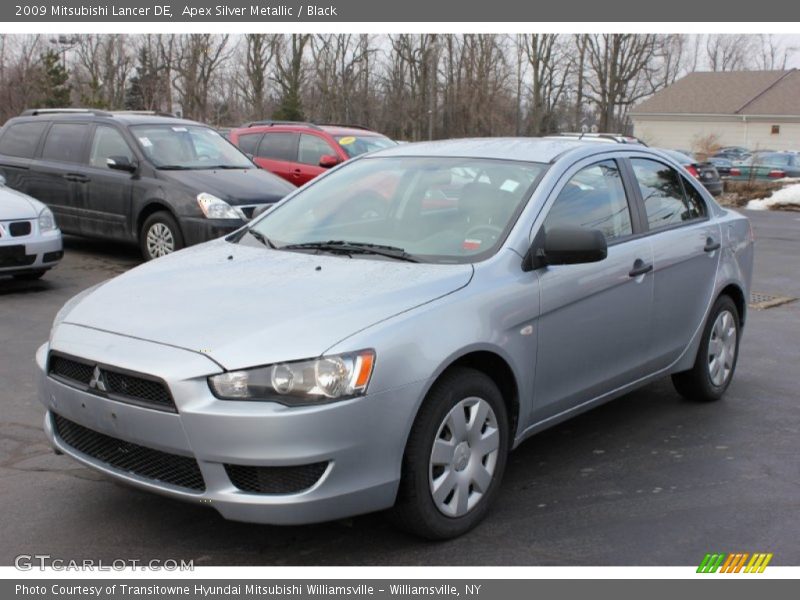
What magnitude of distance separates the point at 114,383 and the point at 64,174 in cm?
837

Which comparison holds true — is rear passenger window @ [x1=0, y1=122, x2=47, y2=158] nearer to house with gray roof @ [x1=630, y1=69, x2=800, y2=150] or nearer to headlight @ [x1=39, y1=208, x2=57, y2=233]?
headlight @ [x1=39, y1=208, x2=57, y2=233]

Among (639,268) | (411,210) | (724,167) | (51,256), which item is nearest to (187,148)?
(51,256)

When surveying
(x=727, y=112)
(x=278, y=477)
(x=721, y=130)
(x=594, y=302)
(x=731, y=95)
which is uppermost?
(x=731, y=95)

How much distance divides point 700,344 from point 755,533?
1.93 meters

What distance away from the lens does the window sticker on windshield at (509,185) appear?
15.3 ft

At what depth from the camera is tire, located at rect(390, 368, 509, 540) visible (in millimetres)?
3646

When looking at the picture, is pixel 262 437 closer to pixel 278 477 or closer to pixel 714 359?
pixel 278 477

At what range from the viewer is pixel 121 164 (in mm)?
10414

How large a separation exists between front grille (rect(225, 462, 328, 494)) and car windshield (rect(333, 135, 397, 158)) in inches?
426

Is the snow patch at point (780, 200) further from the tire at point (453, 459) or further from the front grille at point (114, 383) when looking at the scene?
the front grille at point (114, 383)

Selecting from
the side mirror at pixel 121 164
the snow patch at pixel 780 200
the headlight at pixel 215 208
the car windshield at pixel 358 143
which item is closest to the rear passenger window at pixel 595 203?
the headlight at pixel 215 208

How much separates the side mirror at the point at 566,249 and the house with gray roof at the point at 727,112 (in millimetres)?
55998

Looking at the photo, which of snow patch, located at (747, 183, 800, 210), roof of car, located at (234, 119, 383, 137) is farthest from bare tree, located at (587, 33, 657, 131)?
roof of car, located at (234, 119, 383, 137)

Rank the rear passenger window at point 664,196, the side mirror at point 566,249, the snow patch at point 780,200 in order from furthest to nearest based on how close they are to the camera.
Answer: the snow patch at point 780,200, the rear passenger window at point 664,196, the side mirror at point 566,249
